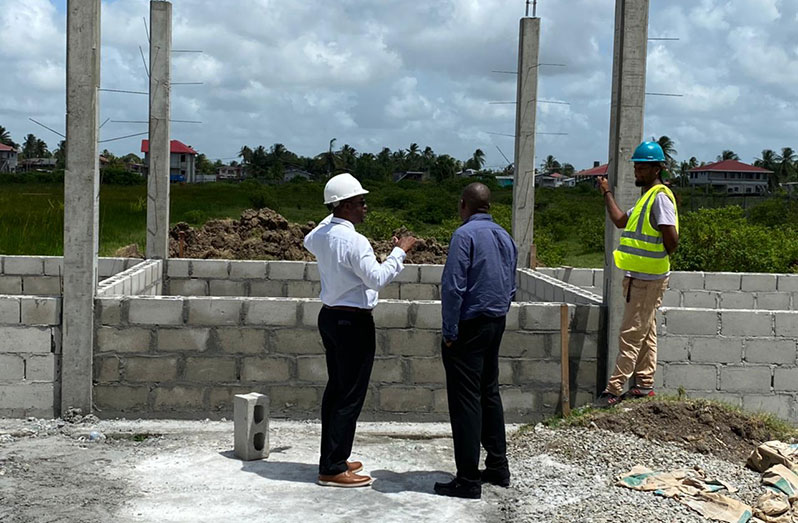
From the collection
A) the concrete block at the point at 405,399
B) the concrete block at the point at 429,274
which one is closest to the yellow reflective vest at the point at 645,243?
the concrete block at the point at 405,399

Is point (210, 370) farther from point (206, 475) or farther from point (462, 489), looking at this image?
point (462, 489)

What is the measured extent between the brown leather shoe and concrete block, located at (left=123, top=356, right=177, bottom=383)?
2.19 metres

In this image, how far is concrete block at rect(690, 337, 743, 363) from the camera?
26.0ft

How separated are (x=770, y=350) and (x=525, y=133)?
4.84 meters

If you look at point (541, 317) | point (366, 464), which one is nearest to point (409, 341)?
point (541, 317)

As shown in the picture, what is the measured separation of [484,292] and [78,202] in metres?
3.59

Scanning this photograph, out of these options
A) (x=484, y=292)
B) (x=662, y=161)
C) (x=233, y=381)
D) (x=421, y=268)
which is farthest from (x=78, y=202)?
(x=421, y=268)

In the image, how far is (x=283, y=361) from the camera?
24.8 ft

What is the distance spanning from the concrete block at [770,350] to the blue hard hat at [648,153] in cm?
178

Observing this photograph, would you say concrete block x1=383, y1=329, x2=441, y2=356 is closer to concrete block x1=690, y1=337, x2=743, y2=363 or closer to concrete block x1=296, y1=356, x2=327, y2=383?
concrete block x1=296, y1=356, x2=327, y2=383

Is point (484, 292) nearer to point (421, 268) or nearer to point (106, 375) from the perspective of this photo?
point (106, 375)

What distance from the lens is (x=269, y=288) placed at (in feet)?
38.6

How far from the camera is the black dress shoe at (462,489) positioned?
5664 mm

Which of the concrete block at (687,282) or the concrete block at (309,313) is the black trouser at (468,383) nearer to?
the concrete block at (309,313)
